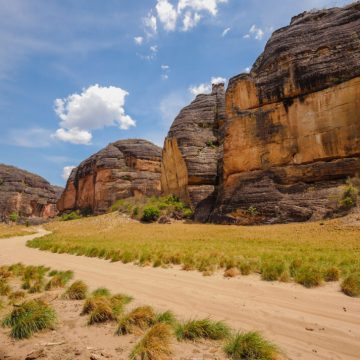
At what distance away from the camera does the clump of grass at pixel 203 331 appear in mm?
5266

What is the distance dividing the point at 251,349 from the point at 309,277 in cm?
439

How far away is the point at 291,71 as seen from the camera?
30219 mm

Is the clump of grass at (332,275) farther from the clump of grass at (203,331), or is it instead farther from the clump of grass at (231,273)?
the clump of grass at (203,331)

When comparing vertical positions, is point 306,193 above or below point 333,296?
above

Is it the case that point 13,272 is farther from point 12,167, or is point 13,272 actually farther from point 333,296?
point 12,167

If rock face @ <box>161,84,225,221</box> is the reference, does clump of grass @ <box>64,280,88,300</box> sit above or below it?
below

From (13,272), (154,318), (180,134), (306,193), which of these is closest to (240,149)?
(306,193)

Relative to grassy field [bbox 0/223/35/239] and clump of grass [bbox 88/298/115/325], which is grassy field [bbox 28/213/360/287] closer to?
clump of grass [bbox 88/298/115/325]

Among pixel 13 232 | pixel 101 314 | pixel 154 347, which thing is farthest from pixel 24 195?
pixel 154 347

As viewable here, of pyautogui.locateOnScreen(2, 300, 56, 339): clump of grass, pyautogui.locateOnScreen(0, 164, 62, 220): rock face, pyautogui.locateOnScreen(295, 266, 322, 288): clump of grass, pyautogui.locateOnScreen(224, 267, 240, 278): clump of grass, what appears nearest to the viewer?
pyautogui.locateOnScreen(2, 300, 56, 339): clump of grass

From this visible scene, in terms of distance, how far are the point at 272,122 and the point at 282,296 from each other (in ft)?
86.0

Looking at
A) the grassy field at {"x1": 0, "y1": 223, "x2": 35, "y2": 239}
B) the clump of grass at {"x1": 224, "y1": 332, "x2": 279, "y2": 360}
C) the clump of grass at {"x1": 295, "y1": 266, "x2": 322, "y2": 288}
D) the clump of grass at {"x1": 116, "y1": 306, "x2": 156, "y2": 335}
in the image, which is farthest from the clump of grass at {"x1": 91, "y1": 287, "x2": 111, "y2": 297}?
the grassy field at {"x1": 0, "y1": 223, "x2": 35, "y2": 239}

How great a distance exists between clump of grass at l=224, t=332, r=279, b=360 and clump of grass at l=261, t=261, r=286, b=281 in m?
4.46

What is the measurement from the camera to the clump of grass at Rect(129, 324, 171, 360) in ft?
15.0
